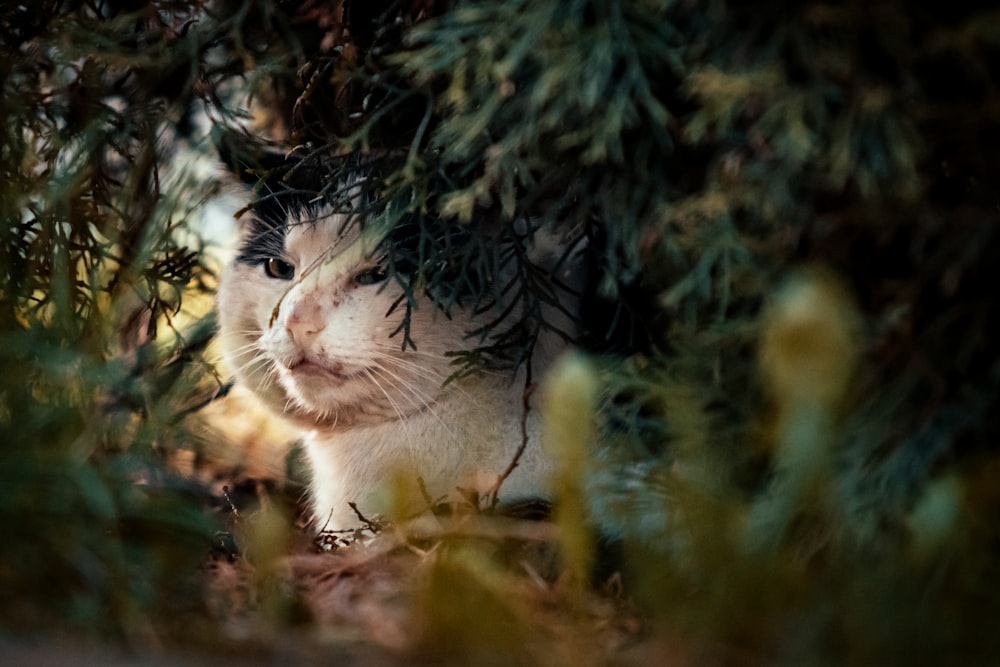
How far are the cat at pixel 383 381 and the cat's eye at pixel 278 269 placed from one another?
78 millimetres

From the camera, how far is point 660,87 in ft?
3.83

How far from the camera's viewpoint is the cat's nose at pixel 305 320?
5.69ft

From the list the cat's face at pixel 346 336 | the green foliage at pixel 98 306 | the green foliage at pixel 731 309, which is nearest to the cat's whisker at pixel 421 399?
the cat's face at pixel 346 336

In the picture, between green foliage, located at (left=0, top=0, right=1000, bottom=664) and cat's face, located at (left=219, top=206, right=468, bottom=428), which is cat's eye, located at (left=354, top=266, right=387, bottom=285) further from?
green foliage, located at (left=0, top=0, right=1000, bottom=664)

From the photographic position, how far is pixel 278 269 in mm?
2041

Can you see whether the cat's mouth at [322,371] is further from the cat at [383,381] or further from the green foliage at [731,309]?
the green foliage at [731,309]

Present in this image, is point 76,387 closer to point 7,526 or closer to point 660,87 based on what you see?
point 7,526

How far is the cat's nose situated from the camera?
174 cm

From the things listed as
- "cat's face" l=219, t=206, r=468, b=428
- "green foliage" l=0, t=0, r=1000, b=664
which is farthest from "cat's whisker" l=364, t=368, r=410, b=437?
"green foliage" l=0, t=0, r=1000, b=664

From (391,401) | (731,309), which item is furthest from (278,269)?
(731,309)

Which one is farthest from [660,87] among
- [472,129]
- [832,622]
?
[832,622]

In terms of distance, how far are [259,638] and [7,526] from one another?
0.33 metres

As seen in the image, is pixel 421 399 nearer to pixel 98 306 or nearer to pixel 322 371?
pixel 322 371

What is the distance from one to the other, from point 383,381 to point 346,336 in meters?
0.14
